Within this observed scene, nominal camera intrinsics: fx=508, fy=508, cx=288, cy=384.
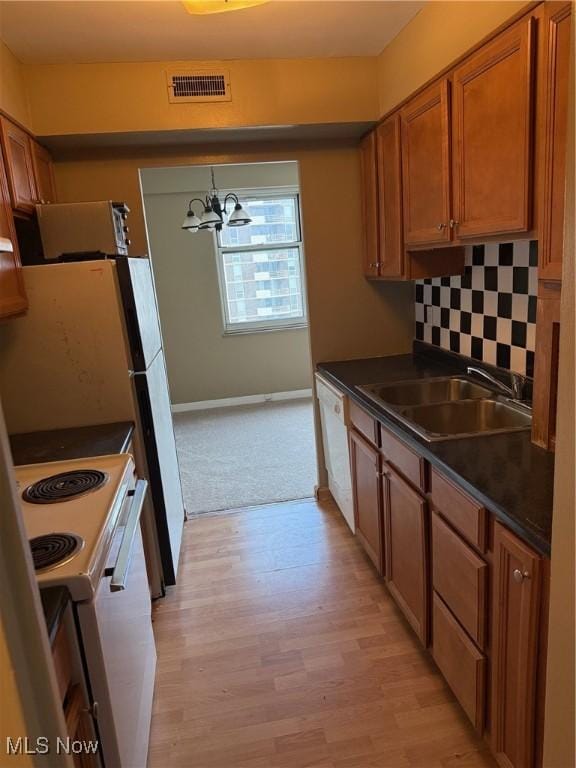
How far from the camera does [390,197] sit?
8.57ft

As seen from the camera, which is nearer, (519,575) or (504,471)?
(519,575)

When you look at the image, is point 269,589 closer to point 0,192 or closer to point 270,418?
point 0,192

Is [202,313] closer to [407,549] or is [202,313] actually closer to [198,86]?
[198,86]

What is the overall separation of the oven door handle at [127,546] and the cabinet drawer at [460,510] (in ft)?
3.19

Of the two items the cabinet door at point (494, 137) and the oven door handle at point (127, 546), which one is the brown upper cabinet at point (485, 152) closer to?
the cabinet door at point (494, 137)

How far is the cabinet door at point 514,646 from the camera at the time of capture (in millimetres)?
1211

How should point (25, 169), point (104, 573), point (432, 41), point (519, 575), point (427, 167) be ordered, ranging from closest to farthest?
point (519, 575)
point (104, 573)
point (432, 41)
point (427, 167)
point (25, 169)

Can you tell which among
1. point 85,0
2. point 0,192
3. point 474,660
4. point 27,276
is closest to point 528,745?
point 474,660

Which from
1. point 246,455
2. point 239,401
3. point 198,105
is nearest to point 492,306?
point 198,105

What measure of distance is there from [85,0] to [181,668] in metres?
2.59

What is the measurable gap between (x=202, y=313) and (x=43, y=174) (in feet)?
10.1

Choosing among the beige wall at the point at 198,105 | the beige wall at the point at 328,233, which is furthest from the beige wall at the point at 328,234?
the beige wall at the point at 198,105

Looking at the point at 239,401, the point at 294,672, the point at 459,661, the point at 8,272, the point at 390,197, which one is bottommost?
the point at 294,672

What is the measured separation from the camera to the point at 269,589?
2510 millimetres
